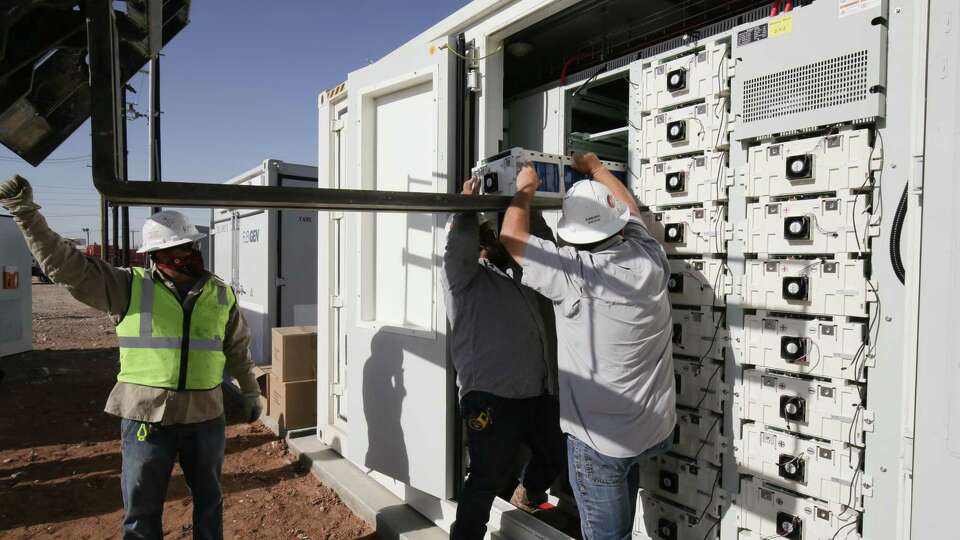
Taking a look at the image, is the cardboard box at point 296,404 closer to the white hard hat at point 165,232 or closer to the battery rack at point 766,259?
the white hard hat at point 165,232

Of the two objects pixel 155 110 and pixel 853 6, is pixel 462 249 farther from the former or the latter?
pixel 155 110

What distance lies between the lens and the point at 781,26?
7.55 feet

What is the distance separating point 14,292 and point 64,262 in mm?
9083

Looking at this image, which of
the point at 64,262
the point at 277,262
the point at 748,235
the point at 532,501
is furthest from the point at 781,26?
the point at 277,262

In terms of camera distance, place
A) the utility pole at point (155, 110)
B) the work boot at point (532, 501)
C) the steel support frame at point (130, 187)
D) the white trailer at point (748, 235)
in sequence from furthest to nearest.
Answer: the utility pole at point (155, 110)
the work boot at point (532, 501)
the white trailer at point (748, 235)
the steel support frame at point (130, 187)

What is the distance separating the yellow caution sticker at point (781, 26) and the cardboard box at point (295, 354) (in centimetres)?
439

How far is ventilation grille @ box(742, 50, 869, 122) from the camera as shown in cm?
208

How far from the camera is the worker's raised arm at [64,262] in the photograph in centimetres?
227

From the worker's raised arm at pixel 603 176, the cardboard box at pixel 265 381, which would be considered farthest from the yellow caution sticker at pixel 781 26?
the cardboard box at pixel 265 381

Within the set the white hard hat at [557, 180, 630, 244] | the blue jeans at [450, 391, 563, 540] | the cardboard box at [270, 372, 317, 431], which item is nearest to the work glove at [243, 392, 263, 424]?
the blue jeans at [450, 391, 563, 540]

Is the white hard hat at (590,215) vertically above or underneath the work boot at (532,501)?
above

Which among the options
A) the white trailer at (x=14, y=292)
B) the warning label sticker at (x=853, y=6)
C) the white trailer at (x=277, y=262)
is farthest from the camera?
the white trailer at (x=14, y=292)

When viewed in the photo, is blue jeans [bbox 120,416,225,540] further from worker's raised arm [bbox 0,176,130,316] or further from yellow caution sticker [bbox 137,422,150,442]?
worker's raised arm [bbox 0,176,130,316]

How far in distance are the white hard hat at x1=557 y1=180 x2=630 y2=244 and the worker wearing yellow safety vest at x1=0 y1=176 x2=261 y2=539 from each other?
6.19ft
